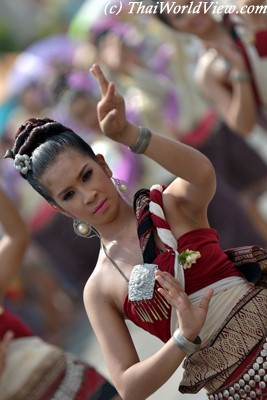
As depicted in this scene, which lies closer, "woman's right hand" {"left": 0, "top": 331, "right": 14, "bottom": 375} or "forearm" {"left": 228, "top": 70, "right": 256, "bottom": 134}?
"woman's right hand" {"left": 0, "top": 331, "right": 14, "bottom": 375}

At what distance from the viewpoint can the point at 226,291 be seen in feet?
9.27

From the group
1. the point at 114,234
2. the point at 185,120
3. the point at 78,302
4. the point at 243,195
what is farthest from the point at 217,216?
the point at 114,234

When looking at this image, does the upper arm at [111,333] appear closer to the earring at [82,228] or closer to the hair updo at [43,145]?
the earring at [82,228]

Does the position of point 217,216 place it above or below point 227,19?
below

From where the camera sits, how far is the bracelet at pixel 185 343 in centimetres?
262

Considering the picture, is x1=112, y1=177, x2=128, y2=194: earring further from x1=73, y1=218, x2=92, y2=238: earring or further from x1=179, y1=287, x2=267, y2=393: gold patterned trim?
x1=179, y1=287, x2=267, y2=393: gold patterned trim

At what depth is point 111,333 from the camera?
2.87 m

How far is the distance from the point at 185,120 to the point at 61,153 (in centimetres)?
328

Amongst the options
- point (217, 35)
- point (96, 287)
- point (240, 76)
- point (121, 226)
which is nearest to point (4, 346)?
point (96, 287)

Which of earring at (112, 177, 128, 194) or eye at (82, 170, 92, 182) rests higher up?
eye at (82, 170, 92, 182)

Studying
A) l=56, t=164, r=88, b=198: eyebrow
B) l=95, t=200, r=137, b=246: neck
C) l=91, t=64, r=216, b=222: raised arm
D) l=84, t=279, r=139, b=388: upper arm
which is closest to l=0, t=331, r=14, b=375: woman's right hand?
l=84, t=279, r=139, b=388: upper arm

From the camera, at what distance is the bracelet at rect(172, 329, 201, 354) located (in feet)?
8.61

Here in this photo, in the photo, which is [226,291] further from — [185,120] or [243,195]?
[185,120]

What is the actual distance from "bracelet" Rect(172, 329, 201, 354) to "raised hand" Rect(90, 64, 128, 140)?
0.61 metres
